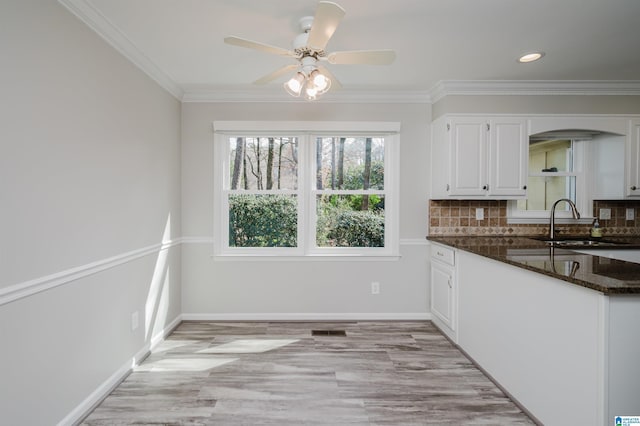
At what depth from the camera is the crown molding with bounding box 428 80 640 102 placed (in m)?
3.18

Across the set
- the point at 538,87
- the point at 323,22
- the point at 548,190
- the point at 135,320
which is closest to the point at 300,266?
the point at 135,320

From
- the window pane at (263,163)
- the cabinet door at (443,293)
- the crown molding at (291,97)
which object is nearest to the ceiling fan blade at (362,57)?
the crown molding at (291,97)

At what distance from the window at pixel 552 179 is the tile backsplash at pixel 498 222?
0.11 m

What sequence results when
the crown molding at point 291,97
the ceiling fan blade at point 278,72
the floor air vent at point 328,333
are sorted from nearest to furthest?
the ceiling fan blade at point 278,72, the floor air vent at point 328,333, the crown molding at point 291,97

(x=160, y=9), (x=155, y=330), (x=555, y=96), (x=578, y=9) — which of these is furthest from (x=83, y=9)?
(x=555, y=96)

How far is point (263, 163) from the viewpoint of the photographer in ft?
11.8

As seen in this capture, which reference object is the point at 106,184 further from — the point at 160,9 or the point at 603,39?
the point at 603,39

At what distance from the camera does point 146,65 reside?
269 cm

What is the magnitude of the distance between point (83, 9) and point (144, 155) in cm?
108

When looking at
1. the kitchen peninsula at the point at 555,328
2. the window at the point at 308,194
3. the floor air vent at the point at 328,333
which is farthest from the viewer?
the window at the point at 308,194

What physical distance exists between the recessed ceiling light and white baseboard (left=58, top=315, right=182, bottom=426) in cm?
394

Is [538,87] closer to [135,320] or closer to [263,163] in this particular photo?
[263,163]

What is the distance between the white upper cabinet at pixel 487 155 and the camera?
3.20 meters

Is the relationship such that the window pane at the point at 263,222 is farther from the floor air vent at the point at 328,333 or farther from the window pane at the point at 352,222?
the floor air vent at the point at 328,333
